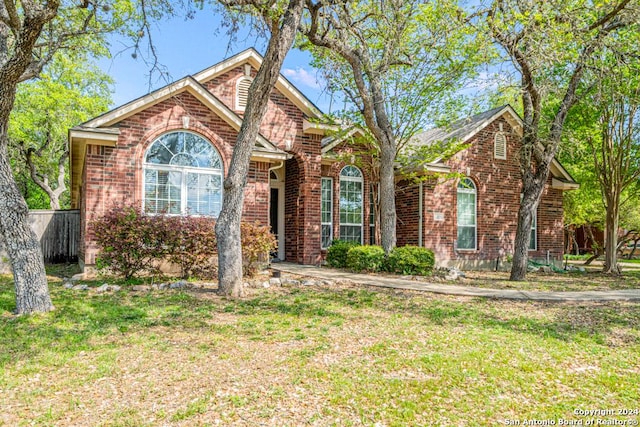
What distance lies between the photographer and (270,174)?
1554cm

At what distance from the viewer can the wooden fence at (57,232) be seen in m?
14.7

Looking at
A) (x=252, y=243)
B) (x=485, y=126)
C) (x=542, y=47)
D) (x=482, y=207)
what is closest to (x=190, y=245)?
(x=252, y=243)

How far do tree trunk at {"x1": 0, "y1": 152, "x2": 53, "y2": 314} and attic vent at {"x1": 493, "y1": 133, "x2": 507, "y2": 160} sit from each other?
1477 cm

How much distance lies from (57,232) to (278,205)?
25.0 ft

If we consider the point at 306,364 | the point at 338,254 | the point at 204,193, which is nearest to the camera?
the point at 306,364

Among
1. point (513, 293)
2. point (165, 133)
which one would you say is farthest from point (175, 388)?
point (165, 133)

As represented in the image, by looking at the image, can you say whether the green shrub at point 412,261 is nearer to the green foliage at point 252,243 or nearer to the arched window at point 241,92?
the green foliage at point 252,243

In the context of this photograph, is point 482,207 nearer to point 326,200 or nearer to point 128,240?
point 326,200

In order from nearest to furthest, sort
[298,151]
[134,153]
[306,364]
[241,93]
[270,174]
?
[306,364]
[134,153]
[298,151]
[241,93]
[270,174]

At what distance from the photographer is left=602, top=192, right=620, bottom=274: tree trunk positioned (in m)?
14.9

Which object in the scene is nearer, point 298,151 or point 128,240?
point 128,240

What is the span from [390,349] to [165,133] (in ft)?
28.7

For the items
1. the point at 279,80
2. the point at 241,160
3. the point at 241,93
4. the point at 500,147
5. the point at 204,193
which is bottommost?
the point at 204,193

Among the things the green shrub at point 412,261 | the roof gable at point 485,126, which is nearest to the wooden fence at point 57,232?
the green shrub at point 412,261
